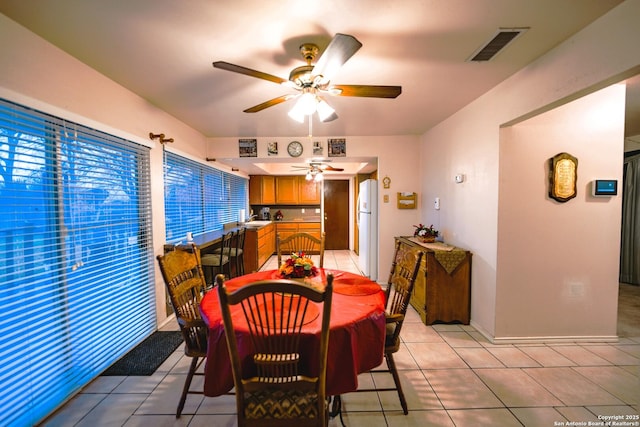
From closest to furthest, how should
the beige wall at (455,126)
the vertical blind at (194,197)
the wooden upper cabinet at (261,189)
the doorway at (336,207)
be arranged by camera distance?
the beige wall at (455,126)
the vertical blind at (194,197)
the wooden upper cabinet at (261,189)
the doorway at (336,207)

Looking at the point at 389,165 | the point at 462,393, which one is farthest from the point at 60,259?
the point at 389,165

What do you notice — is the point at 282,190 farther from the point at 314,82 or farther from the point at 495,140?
the point at 314,82

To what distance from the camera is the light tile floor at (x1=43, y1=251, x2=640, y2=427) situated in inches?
62.4

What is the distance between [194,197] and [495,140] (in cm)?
381

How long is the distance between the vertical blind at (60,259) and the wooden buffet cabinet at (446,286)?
299 centimetres

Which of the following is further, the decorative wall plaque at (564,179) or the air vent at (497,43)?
the decorative wall plaque at (564,179)

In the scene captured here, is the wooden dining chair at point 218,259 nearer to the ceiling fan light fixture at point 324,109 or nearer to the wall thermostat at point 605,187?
the ceiling fan light fixture at point 324,109

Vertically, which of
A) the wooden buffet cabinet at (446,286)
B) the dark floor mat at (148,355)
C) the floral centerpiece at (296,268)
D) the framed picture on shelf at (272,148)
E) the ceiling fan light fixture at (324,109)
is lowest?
the dark floor mat at (148,355)

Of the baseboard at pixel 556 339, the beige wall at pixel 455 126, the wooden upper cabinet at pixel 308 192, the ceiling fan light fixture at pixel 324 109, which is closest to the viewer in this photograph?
the beige wall at pixel 455 126

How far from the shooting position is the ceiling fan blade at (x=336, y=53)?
3.84 ft

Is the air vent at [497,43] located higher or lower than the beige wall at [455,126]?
higher

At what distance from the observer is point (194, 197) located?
3703 mm

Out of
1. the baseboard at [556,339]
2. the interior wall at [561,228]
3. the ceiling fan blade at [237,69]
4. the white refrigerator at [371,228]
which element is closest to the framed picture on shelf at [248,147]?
the white refrigerator at [371,228]

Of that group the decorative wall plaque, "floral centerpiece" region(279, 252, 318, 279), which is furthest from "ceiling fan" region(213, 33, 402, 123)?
the decorative wall plaque
